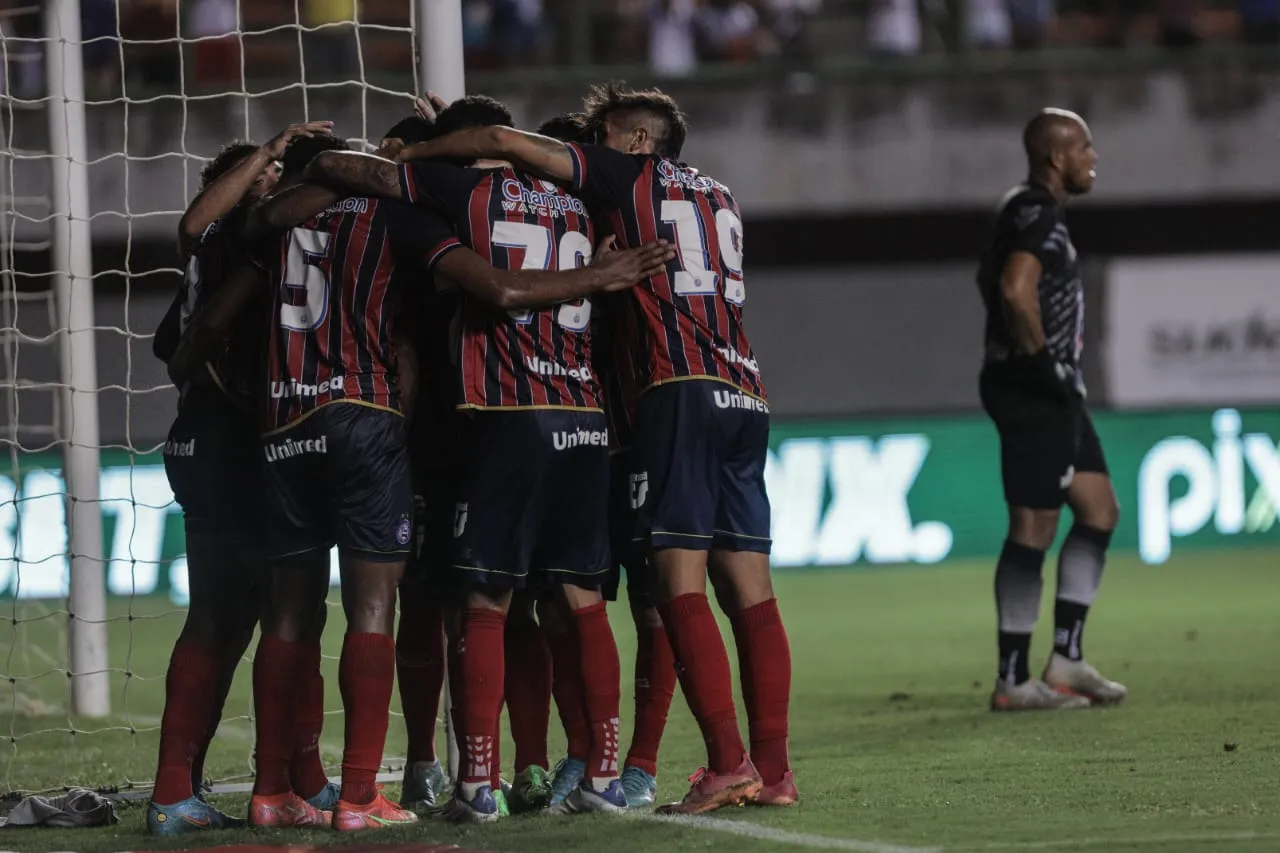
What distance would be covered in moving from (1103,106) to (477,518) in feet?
43.9

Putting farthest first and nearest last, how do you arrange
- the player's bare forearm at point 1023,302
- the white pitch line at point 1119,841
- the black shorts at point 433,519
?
the player's bare forearm at point 1023,302, the black shorts at point 433,519, the white pitch line at point 1119,841

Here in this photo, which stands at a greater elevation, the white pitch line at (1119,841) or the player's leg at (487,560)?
the player's leg at (487,560)

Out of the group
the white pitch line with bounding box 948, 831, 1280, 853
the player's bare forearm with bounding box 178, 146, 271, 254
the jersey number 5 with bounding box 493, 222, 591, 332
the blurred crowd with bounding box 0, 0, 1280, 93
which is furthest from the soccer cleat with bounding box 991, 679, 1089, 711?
the blurred crowd with bounding box 0, 0, 1280, 93

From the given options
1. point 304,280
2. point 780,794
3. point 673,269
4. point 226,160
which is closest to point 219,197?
point 226,160

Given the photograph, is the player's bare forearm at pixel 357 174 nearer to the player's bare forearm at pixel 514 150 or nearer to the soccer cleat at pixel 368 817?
the player's bare forearm at pixel 514 150

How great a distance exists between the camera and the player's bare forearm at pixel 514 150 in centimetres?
483

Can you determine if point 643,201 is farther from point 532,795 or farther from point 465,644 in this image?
point 532,795

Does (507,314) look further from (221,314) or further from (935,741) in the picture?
(935,741)

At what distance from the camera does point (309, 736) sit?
203 inches

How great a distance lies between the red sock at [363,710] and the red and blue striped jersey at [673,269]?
39.3 inches

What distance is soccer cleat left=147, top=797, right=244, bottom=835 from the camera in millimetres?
4844

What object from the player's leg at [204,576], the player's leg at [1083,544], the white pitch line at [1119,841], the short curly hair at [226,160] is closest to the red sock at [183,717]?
the player's leg at [204,576]

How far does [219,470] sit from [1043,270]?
341 cm

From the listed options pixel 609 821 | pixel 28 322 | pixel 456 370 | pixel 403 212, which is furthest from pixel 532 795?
pixel 28 322
